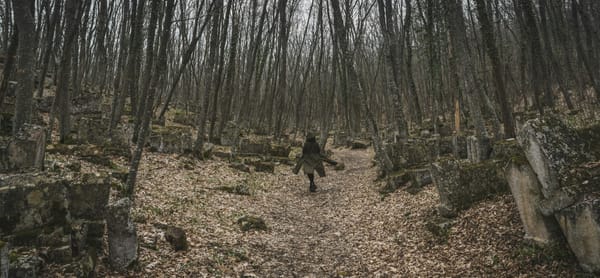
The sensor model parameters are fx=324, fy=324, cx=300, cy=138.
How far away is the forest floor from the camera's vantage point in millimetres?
4660

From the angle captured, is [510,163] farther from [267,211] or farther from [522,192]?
[267,211]

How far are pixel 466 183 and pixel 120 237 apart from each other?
605 cm

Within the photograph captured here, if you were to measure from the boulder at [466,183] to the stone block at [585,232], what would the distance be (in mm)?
2113

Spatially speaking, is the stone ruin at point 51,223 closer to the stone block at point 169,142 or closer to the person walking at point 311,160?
the person walking at point 311,160

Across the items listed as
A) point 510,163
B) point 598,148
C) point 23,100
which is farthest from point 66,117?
point 598,148

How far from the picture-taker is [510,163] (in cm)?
475

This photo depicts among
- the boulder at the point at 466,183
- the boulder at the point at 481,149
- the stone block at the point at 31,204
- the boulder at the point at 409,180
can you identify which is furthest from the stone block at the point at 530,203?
the stone block at the point at 31,204

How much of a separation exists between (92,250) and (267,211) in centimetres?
488

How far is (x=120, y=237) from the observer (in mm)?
4453

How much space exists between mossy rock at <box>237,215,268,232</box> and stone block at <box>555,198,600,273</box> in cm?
523

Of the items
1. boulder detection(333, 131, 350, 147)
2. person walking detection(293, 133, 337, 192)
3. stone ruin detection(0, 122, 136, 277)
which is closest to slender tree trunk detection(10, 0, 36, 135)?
stone ruin detection(0, 122, 136, 277)

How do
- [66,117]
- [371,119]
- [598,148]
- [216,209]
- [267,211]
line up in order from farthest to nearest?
[371,119] → [66,117] → [267,211] → [216,209] → [598,148]

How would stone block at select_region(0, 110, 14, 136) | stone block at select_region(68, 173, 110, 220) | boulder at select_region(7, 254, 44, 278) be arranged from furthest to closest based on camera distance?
1. stone block at select_region(0, 110, 14, 136)
2. stone block at select_region(68, 173, 110, 220)
3. boulder at select_region(7, 254, 44, 278)

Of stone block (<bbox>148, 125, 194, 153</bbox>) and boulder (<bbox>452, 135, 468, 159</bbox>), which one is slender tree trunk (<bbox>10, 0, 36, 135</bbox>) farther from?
boulder (<bbox>452, 135, 468, 159</bbox>)
